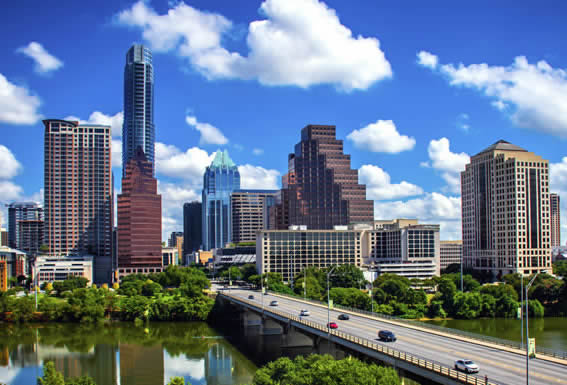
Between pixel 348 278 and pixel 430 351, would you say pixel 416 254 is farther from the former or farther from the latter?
pixel 430 351

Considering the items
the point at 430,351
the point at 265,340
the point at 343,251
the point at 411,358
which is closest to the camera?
the point at 411,358

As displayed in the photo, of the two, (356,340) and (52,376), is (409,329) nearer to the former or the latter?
(356,340)

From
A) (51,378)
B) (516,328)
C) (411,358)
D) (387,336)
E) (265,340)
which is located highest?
(411,358)

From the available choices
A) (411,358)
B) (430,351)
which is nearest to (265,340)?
(430,351)

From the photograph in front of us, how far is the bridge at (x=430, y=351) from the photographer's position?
4450 centimetres

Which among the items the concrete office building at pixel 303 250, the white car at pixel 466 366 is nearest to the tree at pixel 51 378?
A: the white car at pixel 466 366

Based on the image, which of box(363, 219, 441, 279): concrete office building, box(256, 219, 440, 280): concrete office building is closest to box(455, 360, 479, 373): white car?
box(256, 219, 440, 280): concrete office building

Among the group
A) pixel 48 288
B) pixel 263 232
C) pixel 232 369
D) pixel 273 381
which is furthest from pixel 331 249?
pixel 273 381

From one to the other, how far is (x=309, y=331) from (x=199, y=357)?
27528 mm

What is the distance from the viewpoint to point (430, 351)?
56438 mm

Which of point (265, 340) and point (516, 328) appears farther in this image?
point (516, 328)

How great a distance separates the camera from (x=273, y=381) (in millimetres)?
54406

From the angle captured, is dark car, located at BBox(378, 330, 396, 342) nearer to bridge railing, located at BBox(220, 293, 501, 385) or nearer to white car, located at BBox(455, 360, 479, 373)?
bridge railing, located at BBox(220, 293, 501, 385)

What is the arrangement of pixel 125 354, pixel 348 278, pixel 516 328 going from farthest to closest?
pixel 348 278 → pixel 516 328 → pixel 125 354
